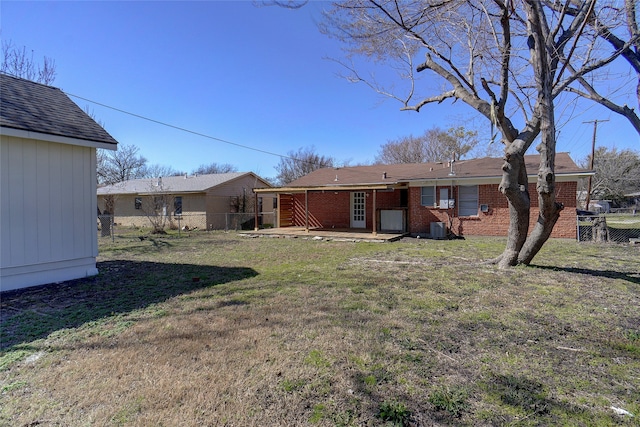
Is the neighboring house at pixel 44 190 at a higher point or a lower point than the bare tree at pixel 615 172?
lower

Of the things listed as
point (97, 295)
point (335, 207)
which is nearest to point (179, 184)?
point (335, 207)

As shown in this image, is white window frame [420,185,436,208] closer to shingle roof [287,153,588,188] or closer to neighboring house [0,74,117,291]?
shingle roof [287,153,588,188]

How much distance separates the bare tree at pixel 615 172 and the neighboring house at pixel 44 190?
47232mm

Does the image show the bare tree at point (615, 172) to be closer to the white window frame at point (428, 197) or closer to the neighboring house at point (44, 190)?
the white window frame at point (428, 197)

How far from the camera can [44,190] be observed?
5.80 m

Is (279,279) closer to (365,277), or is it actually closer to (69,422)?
(365,277)

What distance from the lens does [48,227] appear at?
19.2 ft

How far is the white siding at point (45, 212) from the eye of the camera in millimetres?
5406

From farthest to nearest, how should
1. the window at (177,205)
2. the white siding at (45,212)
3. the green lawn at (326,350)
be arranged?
the window at (177,205) → the white siding at (45,212) → the green lawn at (326,350)

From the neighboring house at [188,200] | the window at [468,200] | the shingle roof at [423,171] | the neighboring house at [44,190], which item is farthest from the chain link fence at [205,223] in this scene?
the neighboring house at [44,190]

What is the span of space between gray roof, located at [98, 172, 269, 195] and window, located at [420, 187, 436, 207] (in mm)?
13040

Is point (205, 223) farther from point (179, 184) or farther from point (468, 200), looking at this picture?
point (468, 200)

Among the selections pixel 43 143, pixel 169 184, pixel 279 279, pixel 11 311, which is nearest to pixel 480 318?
pixel 279 279

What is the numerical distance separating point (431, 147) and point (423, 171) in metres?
18.6
